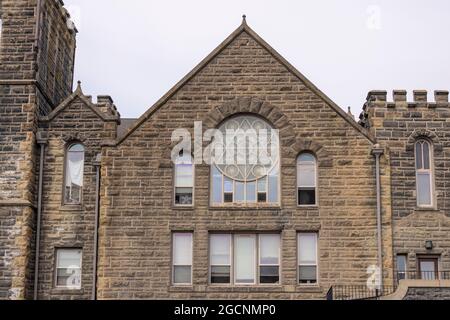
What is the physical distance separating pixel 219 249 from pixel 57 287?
225 inches

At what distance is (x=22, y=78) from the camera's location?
1304 inches

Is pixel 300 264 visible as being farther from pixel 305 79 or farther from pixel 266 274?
pixel 305 79

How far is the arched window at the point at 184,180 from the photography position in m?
31.2

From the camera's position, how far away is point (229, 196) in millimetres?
31234

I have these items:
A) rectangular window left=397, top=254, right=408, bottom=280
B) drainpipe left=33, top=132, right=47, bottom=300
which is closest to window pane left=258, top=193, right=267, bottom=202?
rectangular window left=397, top=254, right=408, bottom=280

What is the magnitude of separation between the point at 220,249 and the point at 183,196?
2.17m

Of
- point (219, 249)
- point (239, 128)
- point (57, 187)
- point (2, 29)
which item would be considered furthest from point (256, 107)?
point (2, 29)

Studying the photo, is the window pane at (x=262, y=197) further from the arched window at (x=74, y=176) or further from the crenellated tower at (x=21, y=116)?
the crenellated tower at (x=21, y=116)

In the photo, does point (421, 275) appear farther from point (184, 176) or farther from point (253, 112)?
point (184, 176)

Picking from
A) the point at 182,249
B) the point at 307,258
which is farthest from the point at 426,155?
the point at 182,249

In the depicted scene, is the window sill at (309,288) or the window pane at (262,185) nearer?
the window sill at (309,288)

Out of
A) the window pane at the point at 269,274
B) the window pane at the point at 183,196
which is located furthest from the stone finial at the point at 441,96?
the window pane at the point at 183,196

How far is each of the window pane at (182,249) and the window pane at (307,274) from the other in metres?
Result: 3.62

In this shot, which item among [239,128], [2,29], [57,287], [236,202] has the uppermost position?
[2,29]
